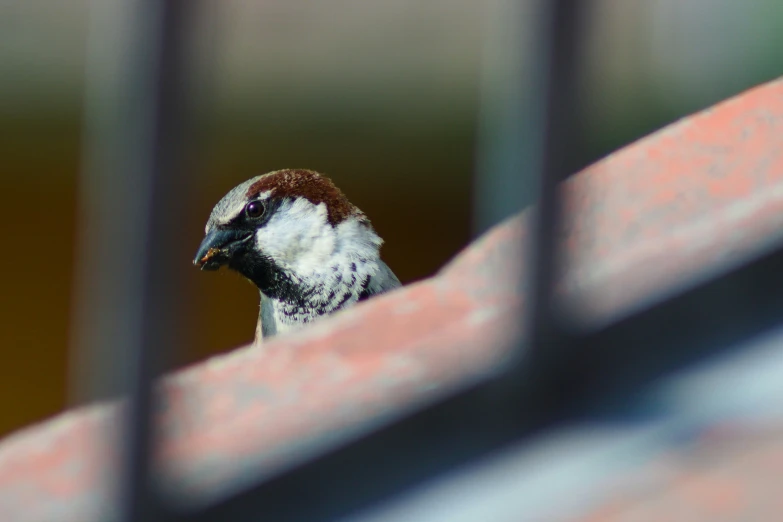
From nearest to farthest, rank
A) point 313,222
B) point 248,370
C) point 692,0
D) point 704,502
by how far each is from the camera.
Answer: point 704,502
point 248,370
point 313,222
point 692,0

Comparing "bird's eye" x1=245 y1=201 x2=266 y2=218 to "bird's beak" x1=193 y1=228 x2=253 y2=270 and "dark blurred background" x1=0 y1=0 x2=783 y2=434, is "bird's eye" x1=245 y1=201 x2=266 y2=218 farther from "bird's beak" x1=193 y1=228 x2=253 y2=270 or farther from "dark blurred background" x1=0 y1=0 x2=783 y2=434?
"dark blurred background" x1=0 y1=0 x2=783 y2=434

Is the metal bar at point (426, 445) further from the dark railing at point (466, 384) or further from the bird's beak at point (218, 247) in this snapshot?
the bird's beak at point (218, 247)

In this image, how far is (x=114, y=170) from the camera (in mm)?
579

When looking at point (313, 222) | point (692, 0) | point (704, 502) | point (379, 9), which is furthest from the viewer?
point (379, 9)

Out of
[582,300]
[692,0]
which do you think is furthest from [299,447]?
[692,0]

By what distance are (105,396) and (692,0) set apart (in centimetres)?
363

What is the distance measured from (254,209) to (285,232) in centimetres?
Answer: 7

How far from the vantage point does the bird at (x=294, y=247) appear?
181cm

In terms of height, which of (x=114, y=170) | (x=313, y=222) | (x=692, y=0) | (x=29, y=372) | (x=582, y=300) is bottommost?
(x=582, y=300)

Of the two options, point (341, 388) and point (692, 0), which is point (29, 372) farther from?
Answer: point (341, 388)

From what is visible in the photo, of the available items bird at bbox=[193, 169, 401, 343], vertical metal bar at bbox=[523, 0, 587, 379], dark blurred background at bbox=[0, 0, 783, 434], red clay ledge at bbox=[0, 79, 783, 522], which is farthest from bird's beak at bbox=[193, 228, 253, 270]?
dark blurred background at bbox=[0, 0, 783, 434]

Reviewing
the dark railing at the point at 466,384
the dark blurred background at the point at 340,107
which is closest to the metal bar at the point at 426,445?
the dark railing at the point at 466,384

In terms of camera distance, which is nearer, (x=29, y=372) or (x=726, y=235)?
(x=726, y=235)

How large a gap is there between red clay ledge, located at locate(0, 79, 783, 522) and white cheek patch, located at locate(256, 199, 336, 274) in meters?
1.18
